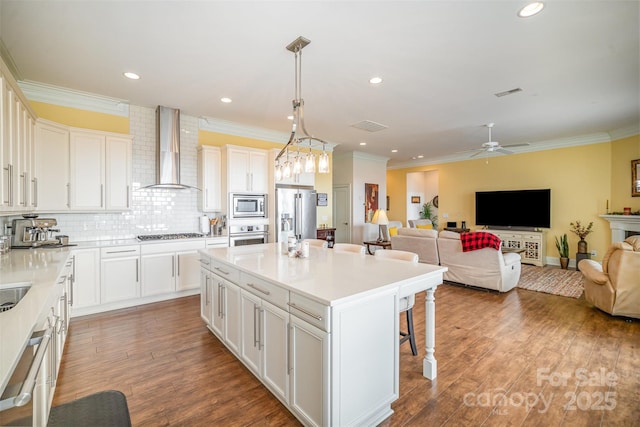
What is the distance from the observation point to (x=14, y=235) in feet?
10.3

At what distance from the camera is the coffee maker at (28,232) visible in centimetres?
313

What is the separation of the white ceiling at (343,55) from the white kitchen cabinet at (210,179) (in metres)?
0.65

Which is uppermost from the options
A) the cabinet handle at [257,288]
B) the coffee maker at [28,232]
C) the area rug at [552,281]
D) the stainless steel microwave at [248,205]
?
the stainless steel microwave at [248,205]

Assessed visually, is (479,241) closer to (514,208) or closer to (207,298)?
(514,208)

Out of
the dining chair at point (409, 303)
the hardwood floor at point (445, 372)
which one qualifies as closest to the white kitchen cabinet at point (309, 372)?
the hardwood floor at point (445, 372)

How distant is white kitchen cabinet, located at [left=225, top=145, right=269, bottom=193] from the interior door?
330 cm

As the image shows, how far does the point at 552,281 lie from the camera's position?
17.4ft

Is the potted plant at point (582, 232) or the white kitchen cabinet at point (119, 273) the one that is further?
the potted plant at point (582, 232)

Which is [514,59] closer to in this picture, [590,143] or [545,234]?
[590,143]

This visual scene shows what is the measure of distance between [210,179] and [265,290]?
3.39 metres

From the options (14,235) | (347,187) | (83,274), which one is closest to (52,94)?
(14,235)

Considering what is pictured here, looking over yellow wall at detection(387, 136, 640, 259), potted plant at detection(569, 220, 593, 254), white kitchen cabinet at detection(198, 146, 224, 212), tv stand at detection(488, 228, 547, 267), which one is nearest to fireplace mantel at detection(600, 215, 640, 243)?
yellow wall at detection(387, 136, 640, 259)

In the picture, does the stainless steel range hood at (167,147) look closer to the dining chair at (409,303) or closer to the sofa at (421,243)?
the dining chair at (409,303)

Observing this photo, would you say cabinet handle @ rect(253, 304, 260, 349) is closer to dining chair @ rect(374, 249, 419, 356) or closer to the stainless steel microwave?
dining chair @ rect(374, 249, 419, 356)
